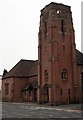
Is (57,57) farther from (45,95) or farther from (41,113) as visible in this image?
(41,113)

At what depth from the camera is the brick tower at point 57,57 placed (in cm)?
4934

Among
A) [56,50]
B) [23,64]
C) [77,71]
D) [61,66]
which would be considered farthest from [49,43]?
[23,64]

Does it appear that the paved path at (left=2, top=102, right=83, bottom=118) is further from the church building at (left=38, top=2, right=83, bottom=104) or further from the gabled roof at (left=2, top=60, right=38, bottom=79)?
the gabled roof at (left=2, top=60, right=38, bottom=79)

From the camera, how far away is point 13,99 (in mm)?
68000

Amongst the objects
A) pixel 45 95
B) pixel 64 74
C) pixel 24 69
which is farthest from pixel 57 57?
pixel 24 69

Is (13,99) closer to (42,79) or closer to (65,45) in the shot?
(42,79)

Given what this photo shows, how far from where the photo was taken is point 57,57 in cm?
4988

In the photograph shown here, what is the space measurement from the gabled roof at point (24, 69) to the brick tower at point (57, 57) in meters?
14.2

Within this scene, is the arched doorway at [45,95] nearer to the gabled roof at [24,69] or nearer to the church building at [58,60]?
the church building at [58,60]

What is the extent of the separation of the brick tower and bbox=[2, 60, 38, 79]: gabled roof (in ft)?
46.5

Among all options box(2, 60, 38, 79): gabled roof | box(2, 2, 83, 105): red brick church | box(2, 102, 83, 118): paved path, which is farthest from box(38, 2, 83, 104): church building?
box(2, 60, 38, 79): gabled roof

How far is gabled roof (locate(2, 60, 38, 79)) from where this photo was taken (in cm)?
6944

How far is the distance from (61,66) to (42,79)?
522cm

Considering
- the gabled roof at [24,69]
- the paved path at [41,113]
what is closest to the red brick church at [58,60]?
the paved path at [41,113]
